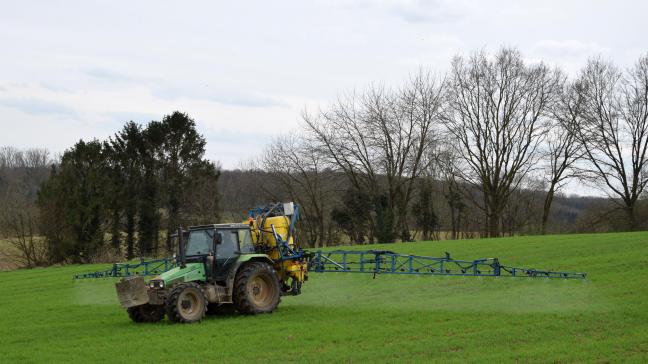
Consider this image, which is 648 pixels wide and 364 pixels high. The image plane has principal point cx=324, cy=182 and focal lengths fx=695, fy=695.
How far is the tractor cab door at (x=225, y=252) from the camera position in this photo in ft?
57.6

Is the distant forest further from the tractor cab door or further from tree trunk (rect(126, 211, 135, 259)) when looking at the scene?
the tractor cab door

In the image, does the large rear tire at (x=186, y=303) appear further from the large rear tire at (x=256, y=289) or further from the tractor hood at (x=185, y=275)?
the large rear tire at (x=256, y=289)

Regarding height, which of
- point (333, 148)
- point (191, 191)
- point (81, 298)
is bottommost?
point (81, 298)

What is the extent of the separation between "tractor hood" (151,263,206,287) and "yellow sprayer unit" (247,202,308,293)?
2.18 meters

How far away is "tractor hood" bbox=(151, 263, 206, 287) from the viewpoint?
16875 mm

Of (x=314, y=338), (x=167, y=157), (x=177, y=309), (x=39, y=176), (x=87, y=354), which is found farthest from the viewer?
(x=39, y=176)

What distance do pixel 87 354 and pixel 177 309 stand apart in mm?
3270

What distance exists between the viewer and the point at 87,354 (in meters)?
13.2

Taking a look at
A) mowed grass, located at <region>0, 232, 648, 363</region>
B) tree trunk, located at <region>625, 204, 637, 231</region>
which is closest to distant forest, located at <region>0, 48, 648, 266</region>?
tree trunk, located at <region>625, 204, 637, 231</region>

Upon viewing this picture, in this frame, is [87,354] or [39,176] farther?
[39,176]

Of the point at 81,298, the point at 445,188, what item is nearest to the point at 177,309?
the point at 81,298

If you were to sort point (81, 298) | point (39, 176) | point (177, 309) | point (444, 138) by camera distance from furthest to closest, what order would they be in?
point (39, 176) < point (444, 138) < point (81, 298) < point (177, 309)

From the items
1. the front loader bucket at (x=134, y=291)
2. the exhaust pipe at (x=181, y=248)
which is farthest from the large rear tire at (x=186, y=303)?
the exhaust pipe at (x=181, y=248)

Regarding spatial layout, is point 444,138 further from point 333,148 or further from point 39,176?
point 39,176
